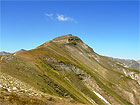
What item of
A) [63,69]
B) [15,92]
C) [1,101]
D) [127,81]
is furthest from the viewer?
[127,81]

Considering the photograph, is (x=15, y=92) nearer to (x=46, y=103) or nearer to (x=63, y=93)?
(x=46, y=103)

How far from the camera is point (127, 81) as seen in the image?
106 m

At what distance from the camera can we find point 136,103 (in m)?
78.9

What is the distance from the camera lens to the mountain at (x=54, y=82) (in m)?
16.6

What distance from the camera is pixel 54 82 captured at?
3425 cm

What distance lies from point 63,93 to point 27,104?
1930 centimetres

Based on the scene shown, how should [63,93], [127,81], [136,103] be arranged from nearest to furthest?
[63,93] < [136,103] < [127,81]

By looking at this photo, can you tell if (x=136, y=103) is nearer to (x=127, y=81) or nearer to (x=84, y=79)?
(x=127, y=81)

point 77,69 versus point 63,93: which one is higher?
point 77,69

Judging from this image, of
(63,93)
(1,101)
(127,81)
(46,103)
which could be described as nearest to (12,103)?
(1,101)

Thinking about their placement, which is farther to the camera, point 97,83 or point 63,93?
point 97,83

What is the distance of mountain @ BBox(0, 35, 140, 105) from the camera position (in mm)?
16641

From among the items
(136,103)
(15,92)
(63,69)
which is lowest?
(136,103)

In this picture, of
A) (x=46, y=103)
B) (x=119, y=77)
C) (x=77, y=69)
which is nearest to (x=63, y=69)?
(x=77, y=69)
